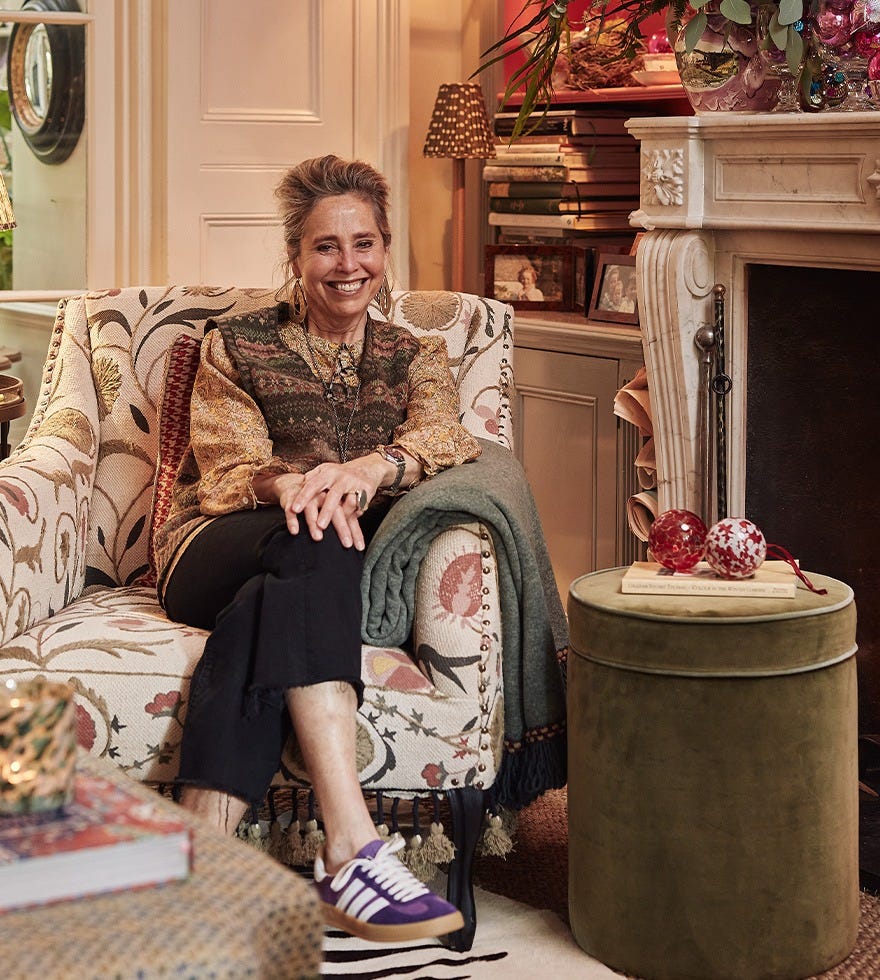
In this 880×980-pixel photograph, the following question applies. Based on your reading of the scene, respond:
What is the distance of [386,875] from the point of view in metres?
1.85

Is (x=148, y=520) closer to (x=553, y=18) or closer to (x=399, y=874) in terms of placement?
(x=399, y=874)

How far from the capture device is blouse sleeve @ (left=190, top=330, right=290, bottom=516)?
2.24 metres

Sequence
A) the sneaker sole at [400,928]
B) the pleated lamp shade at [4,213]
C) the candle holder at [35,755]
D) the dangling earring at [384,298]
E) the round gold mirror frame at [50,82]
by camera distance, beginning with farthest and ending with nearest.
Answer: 1. the round gold mirror frame at [50,82]
2. the pleated lamp shade at [4,213]
3. the dangling earring at [384,298]
4. the sneaker sole at [400,928]
5. the candle holder at [35,755]

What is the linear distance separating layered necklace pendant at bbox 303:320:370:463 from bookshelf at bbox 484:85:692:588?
2.92 feet

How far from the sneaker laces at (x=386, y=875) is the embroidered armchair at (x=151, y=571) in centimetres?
17

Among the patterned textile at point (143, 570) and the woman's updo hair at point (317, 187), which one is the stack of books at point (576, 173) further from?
the woman's updo hair at point (317, 187)

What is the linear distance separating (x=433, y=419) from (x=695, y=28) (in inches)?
31.4

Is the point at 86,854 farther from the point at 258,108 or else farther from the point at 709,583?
the point at 258,108

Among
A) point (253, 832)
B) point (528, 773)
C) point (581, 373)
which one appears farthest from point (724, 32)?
point (253, 832)

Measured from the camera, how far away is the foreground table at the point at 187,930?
106cm

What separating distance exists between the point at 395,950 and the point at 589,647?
0.52 meters

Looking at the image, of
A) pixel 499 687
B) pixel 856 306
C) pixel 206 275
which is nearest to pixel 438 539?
pixel 499 687

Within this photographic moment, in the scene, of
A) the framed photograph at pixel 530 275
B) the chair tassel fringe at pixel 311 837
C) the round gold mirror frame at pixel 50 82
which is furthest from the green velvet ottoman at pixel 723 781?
the round gold mirror frame at pixel 50 82

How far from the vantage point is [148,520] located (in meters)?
2.56
